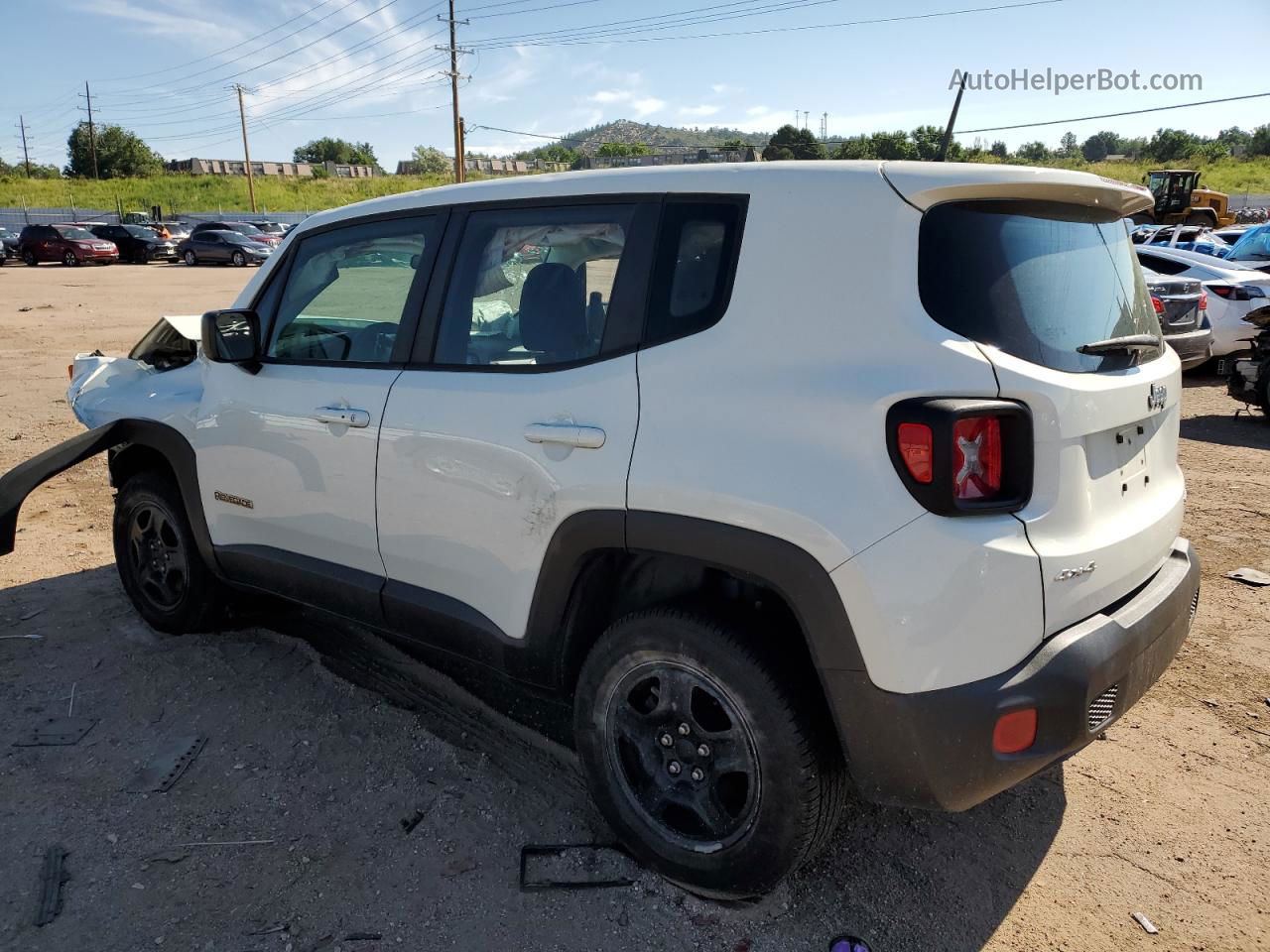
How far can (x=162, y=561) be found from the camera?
172 inches

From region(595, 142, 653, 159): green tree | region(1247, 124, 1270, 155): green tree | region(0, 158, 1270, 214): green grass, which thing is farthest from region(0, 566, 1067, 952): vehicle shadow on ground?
region(1247, 124, 1270, 155): green tree

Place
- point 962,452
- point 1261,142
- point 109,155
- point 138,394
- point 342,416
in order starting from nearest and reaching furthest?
point 962,452, point 342,416, point 138,394, point 1261,142, point 109,155

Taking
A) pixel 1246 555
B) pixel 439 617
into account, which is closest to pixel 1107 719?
pixel 439 617

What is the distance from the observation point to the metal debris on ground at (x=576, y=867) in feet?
8.90

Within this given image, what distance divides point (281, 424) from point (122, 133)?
363 feet

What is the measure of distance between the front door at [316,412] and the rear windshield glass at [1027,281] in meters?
1.77

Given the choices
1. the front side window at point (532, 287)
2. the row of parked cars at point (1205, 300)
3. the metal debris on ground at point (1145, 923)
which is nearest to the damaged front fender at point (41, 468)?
the front side window at point (532, 287)

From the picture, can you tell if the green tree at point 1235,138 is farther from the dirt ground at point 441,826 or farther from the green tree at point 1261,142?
the dirt ground at point 441,826

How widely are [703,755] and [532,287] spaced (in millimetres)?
1535

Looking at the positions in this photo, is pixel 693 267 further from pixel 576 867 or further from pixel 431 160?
pixel 431 160

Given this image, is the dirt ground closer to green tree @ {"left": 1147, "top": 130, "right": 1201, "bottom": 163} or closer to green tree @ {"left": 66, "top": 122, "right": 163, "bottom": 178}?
green tree @ {"left": 1147, "top": 130, "right": 1201, "bottom": 163}

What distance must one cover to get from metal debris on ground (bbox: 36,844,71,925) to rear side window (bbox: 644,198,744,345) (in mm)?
2324

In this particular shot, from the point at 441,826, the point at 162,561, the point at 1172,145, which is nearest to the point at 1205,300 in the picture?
the point at 441,826

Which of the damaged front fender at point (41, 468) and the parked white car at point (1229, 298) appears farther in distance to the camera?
the parked white car at point (1229, 298)
